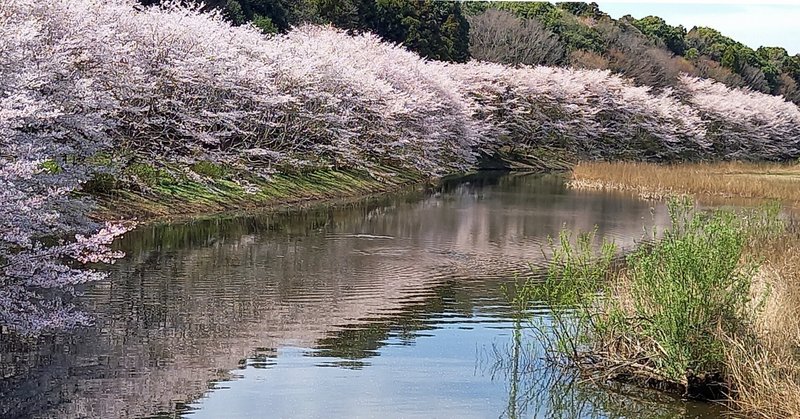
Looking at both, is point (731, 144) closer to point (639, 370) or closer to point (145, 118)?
point (145, 118)

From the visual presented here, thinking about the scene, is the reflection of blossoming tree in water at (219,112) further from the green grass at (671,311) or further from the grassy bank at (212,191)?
the green grass at (671,311)

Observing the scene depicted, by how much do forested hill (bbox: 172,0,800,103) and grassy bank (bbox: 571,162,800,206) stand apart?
1834 cm

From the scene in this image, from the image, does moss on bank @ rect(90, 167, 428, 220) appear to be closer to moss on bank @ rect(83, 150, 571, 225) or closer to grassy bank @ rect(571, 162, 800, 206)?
moss on bank @ rect(83, 150, 571, 225)

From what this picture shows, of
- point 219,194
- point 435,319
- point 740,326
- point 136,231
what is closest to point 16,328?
point 435,319

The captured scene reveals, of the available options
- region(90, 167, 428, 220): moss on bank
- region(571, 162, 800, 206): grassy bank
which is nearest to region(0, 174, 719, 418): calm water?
region(90, 167, 428, 220): moss on bank

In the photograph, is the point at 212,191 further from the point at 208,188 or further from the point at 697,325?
the point at 697,325

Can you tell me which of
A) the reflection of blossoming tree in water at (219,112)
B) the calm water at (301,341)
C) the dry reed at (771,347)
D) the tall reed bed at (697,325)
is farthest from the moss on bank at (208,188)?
the dry reed at (771,347)

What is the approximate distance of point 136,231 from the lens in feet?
82.0

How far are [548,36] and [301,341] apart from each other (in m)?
75.5

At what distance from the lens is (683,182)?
44.0 meters

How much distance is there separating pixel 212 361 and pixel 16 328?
99.3 inches

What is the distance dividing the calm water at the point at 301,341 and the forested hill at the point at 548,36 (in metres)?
25.7

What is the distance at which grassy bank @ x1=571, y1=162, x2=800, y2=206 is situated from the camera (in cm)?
4000

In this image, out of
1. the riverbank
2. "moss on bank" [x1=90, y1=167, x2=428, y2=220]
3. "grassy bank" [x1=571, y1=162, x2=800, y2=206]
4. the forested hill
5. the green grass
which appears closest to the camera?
the riverbank
